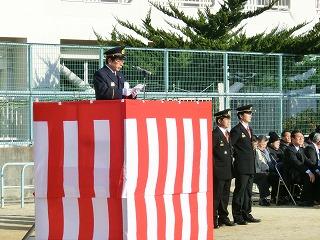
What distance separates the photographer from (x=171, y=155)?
7.97 metres

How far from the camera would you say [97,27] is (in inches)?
1199

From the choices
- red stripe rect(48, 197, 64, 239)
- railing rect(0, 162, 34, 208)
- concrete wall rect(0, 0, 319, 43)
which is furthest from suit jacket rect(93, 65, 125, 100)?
concrete wall rect(0, 0, 319, 43)

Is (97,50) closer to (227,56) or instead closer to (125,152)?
(227,56)

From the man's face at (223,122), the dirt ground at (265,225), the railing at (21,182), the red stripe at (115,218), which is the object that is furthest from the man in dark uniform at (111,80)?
the railing at (21,182)

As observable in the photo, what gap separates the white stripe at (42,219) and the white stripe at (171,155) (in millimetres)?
1074

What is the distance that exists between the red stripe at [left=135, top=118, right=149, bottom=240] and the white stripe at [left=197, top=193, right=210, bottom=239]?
720 mm

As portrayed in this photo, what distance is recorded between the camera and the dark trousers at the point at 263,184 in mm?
17427

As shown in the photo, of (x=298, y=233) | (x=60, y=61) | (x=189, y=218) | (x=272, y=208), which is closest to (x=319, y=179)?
(x=272, y=208)

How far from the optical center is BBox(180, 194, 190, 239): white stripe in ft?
26.7

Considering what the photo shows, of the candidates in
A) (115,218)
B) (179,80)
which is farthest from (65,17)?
(115,218)

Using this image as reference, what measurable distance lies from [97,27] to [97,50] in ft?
36.6

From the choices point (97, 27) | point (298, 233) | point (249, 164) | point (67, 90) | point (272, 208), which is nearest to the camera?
point (298, 233)

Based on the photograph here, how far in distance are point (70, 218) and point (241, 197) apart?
671 centimetres

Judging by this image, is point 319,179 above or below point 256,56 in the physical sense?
below
